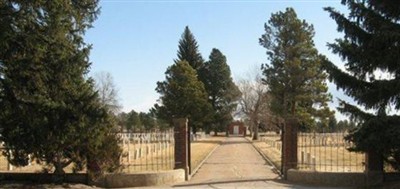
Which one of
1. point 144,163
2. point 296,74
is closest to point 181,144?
point 144,163

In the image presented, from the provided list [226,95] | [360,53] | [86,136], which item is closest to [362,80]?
[360,53]

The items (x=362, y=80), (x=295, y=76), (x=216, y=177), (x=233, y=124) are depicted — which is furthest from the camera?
(x=233, y=124)

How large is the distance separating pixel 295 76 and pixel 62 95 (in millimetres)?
46772

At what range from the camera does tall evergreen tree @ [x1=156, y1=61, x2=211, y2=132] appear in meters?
77.2

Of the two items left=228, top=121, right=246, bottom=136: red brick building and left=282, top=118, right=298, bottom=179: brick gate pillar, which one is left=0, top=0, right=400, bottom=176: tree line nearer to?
left=282, top=118, right=298, bottom=179: brick gate pillar

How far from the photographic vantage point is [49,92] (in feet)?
57.8

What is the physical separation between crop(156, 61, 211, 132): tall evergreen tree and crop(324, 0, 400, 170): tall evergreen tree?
59210 millimetres

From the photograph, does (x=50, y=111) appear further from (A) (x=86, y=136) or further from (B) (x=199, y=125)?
(B) (x=199, y=125)

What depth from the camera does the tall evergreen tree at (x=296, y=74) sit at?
61.7 metres

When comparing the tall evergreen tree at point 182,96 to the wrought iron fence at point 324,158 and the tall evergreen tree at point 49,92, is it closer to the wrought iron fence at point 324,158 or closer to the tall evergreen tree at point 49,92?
the wrought iron fence at point 324,158

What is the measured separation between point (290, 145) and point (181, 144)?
4.01m

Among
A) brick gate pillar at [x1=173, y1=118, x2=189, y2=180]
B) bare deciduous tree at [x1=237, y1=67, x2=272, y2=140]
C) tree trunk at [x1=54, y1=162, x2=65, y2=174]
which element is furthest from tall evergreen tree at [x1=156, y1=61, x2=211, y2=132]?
tree trunk at [x1=54, y1=162, x2=65, y2=174]

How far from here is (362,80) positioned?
17.9 metres

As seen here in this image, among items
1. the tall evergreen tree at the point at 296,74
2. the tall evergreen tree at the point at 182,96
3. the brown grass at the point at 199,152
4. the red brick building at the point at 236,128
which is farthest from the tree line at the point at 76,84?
the red brick building at the point at 236,128
